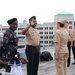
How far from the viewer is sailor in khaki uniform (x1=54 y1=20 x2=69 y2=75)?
6.52 m

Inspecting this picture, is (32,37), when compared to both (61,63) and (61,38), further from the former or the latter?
(61,63)

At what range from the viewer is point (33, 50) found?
6.73m

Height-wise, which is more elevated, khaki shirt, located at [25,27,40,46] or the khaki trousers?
khaki shirt, located at [25,27,40,46]

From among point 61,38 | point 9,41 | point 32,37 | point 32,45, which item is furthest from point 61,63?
point 9,41

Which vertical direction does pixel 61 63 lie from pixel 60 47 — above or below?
below

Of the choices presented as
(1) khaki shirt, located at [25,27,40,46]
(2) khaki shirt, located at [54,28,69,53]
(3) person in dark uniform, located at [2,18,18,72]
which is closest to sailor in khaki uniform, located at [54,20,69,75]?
(2) khaki shirt, located at [54,28,69,53]

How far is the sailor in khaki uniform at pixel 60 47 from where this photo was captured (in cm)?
652

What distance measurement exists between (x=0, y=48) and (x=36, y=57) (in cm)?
218

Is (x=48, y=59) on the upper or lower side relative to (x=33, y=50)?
lower

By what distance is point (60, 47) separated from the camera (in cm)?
660

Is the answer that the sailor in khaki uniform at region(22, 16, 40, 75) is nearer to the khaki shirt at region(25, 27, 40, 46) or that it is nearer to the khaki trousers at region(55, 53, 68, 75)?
the khaki shirt at region(25, 27, 40, 46)

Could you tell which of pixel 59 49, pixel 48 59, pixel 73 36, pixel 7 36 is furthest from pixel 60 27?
pixel 48 59

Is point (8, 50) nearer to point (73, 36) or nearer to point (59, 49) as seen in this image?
point (59, 49)

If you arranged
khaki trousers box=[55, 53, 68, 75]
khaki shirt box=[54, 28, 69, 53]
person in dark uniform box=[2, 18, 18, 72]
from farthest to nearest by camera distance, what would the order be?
khaki trousers box=[55, 53, 68, 75]
khaki shirt box=[54, 28, 69, 53]
person in dark uniform box=[2, 18, 18, 72]
